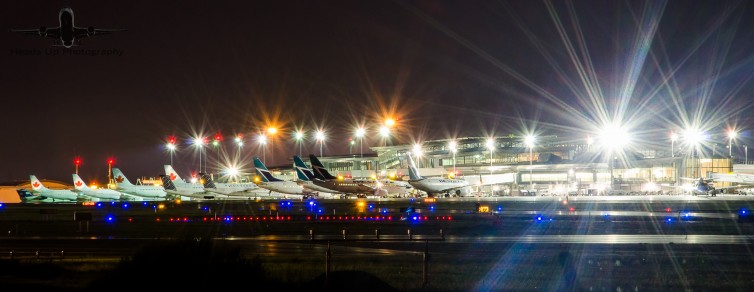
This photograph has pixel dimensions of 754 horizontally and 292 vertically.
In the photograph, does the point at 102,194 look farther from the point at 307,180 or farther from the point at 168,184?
the point at 307,180

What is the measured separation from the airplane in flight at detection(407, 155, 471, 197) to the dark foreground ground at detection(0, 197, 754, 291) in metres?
79.2

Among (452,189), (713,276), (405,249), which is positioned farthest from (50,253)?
(452,189)

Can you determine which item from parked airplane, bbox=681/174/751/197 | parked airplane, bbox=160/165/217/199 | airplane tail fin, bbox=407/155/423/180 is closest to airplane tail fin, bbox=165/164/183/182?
parked airplane, bbox=160/165/217/199

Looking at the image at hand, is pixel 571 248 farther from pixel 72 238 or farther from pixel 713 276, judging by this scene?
pixel 72 238

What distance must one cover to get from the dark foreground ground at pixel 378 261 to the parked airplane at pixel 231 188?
92.0 m

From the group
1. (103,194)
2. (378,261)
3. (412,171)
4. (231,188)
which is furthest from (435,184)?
(378,261)

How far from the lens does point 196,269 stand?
20.2 metres

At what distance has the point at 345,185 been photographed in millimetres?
129500

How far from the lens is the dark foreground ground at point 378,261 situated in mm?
20688

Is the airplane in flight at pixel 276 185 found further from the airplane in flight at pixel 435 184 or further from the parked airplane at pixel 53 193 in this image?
the parked airplane at pixel 53 193

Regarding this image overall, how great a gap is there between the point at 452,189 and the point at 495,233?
8958cm

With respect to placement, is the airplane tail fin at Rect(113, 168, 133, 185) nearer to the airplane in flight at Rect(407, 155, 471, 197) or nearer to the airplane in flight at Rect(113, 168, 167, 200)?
the airplane in flight at Rect(113, 168, 167, 200)

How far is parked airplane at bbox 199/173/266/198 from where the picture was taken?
13962 cm

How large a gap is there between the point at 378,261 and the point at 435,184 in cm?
10135
